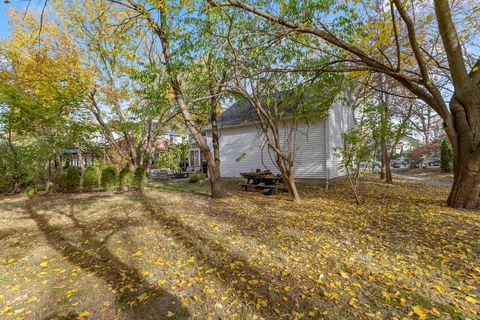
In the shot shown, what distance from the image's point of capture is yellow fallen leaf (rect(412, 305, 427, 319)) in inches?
86.3

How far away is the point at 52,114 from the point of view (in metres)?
10.2

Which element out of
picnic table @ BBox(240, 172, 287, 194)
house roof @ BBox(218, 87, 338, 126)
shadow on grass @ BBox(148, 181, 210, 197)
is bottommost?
shadow on grass @ BBox(148, 181, 210, 197)

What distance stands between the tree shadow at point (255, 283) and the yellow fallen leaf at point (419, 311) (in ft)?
2.12

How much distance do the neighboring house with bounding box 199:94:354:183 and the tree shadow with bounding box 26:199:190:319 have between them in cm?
566

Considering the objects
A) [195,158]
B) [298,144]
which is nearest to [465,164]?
[298,144]

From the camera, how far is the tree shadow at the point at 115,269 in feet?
7.86

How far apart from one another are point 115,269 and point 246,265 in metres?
1.94

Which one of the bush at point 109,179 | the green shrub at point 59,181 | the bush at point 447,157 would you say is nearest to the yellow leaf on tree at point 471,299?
the bush at point 109,179

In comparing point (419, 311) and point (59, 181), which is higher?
point (59, 181)

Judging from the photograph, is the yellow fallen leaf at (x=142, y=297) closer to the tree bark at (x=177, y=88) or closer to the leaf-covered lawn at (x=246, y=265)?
the leaf-covered lawn at (x=246, y=265)

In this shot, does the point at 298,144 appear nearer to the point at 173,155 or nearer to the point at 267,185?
the point at 267,185

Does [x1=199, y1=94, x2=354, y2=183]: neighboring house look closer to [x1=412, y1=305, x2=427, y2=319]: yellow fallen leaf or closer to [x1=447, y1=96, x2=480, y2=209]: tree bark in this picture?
[x1=447, y1=96, x2=480, y2=209]: tree bark

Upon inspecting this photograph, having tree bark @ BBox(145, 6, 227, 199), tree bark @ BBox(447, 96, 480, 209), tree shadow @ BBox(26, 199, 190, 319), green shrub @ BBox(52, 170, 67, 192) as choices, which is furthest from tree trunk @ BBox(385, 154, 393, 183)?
green shrub @ BBox(52, 170, 67, 192)

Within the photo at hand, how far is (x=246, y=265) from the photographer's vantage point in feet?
10.7
